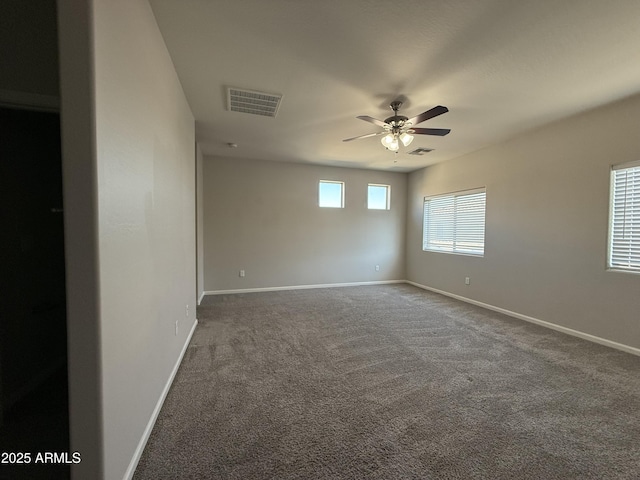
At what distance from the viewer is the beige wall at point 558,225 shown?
2883 mm

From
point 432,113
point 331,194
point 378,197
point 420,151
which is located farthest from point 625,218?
point 331,194

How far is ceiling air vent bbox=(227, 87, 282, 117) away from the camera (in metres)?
2.72

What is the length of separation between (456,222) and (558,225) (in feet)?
5.75

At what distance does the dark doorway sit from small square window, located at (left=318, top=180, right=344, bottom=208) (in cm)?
427

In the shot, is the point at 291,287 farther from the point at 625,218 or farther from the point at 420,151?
the point at 625,218

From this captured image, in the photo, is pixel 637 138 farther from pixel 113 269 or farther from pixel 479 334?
pixel 113 269

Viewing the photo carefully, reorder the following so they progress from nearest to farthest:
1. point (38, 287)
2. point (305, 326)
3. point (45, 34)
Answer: point (45, 34) < point (38, 287) < point (305, 326)

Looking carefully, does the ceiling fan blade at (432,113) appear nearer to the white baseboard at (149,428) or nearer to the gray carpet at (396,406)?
the gray carpet at (396,406)

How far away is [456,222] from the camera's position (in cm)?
510

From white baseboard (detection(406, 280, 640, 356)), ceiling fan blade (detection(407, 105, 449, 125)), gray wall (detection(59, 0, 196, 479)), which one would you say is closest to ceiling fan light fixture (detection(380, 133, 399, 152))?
ceiling fan blade (detection(407, 105, 449, 125))

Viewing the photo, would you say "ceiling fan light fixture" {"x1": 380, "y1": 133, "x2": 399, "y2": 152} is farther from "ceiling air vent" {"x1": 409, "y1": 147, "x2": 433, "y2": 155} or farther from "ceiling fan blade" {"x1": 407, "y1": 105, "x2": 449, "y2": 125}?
"ceiling air vent" {"x1": 409, "y1": 147, "x2": 433, "y2": 155}

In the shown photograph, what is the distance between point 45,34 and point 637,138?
16.7 feet

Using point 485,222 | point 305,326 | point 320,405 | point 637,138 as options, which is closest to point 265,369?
point 320,405

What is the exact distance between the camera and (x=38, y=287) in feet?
7.05
